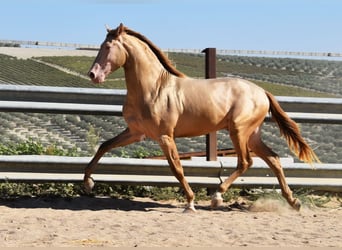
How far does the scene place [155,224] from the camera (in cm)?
555

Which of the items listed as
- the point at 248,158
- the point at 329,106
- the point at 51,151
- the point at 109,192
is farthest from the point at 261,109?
the point at 51,151

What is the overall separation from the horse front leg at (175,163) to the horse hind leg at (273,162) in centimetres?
99

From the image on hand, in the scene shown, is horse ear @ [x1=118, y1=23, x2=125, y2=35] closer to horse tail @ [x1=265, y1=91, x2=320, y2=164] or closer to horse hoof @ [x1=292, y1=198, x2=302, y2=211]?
horse tail @ [x1=265, y1=91, x2=320, y2=164]

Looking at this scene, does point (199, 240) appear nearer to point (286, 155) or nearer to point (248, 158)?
point (248, 158)

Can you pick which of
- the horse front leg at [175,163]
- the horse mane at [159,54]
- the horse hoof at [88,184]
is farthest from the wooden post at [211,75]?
the horse hoof at [88,184]

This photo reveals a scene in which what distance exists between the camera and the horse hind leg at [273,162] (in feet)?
22.2

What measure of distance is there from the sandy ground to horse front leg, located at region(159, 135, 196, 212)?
0.53 feet

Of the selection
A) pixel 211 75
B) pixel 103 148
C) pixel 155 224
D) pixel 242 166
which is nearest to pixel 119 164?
pixel 103 148

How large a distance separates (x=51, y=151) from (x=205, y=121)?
204 cm

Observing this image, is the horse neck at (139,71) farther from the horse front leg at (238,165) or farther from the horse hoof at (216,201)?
the horse hoof at (216,201)

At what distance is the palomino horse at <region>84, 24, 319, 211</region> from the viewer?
6.48 m

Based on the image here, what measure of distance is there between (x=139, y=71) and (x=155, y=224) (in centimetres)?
184

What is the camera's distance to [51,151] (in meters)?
7.57

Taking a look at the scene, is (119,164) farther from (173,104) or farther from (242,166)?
(242,166)
